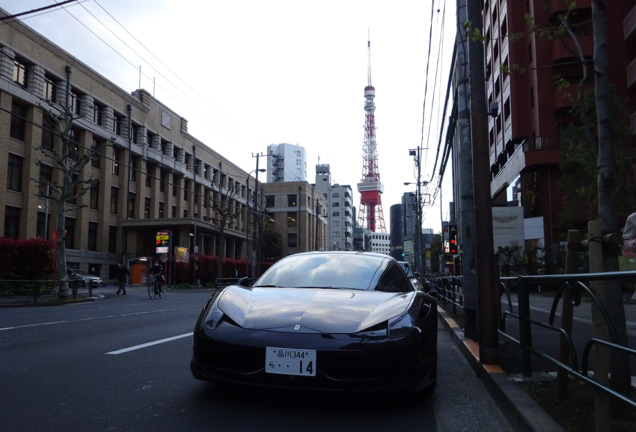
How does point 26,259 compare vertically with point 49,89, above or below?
below

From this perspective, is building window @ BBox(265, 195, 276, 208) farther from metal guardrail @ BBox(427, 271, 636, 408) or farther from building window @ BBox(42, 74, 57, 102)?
metal guardrail @ BBox(427, 271, 636, 408)

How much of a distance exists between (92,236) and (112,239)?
9.37 ft

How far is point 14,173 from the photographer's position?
3309 cm

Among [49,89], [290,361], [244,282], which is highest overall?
[49,89]

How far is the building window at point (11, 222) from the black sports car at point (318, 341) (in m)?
34.2

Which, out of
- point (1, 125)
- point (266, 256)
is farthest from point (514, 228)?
point (266, 256)


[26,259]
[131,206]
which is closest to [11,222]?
[26,259]

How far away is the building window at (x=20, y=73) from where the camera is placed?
106 ft

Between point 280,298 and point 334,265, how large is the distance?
111cm

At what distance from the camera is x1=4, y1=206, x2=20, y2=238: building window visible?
107ft

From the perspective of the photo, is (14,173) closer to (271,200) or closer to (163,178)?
(163,178)

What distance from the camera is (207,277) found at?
46.9 m

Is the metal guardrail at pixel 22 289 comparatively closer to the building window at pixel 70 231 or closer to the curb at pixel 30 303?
the curb at pixel 30 303

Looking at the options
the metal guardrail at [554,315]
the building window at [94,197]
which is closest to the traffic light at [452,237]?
the metal guardrail at [554,315]
